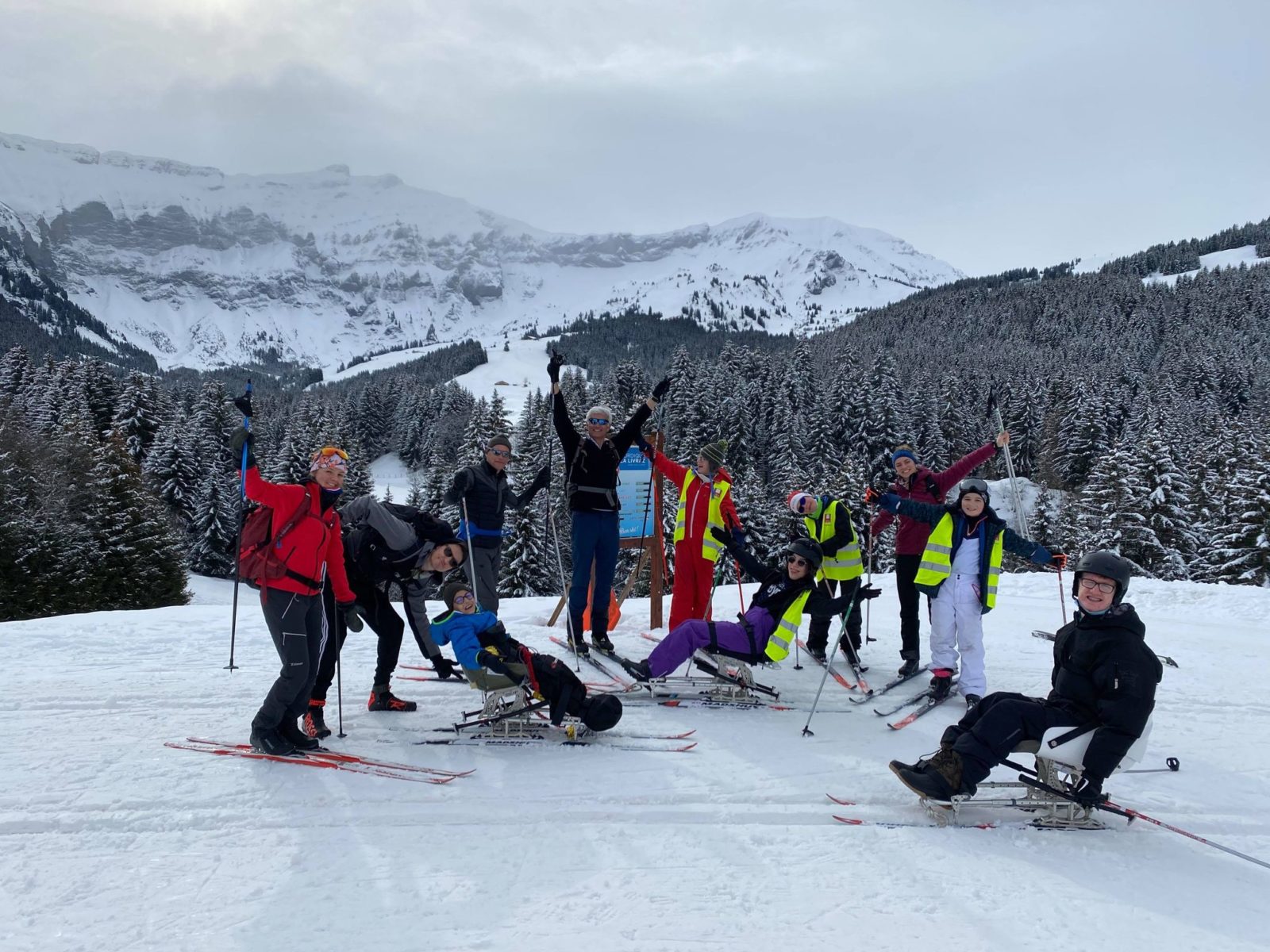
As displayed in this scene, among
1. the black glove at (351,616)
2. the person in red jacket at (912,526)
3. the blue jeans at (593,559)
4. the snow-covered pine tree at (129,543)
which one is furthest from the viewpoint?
the snow-covered pine tree at (129,543)

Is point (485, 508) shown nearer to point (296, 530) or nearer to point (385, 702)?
point (385, 702)

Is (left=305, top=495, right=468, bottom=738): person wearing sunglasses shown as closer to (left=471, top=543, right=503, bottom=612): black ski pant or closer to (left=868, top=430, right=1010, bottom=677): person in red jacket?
(left=471, top=543, right=503, bottom=612): black ski pant

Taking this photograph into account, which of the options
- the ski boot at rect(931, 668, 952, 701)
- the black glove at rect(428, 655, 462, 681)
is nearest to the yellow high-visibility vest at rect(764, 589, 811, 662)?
the ski boot at rect(931, 668, 952, 701)

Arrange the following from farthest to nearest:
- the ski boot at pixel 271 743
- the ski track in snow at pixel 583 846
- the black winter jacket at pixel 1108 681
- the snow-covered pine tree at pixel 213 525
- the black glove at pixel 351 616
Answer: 1. the snow-covered pine tree at pixel 213 525
2. the black glove at pixel 351 616
3. the ski boot at pixel 271 743
4. the black winter jacket at pixel 1108 681
5. the ski track in snow at pixel 583 846

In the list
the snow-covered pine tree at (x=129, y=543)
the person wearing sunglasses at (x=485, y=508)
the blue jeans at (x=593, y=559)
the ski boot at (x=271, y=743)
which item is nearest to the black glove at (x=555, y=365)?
the person wearing sunglasses at (x=485, y=508)

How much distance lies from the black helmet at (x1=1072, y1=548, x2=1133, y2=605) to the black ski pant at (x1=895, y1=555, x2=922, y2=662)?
10.2 feet

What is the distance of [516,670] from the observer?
576cm

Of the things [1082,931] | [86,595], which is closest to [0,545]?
[86,595]

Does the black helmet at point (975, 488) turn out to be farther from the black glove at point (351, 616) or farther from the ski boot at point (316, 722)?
the ski boot at point (316, 722)

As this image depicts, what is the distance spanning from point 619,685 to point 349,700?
8.54ft

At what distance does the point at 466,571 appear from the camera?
7828 mm

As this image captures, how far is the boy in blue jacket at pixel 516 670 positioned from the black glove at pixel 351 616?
0.78 m

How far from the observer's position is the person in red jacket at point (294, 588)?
206 inches

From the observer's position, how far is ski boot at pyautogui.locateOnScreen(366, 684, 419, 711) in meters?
6.52
